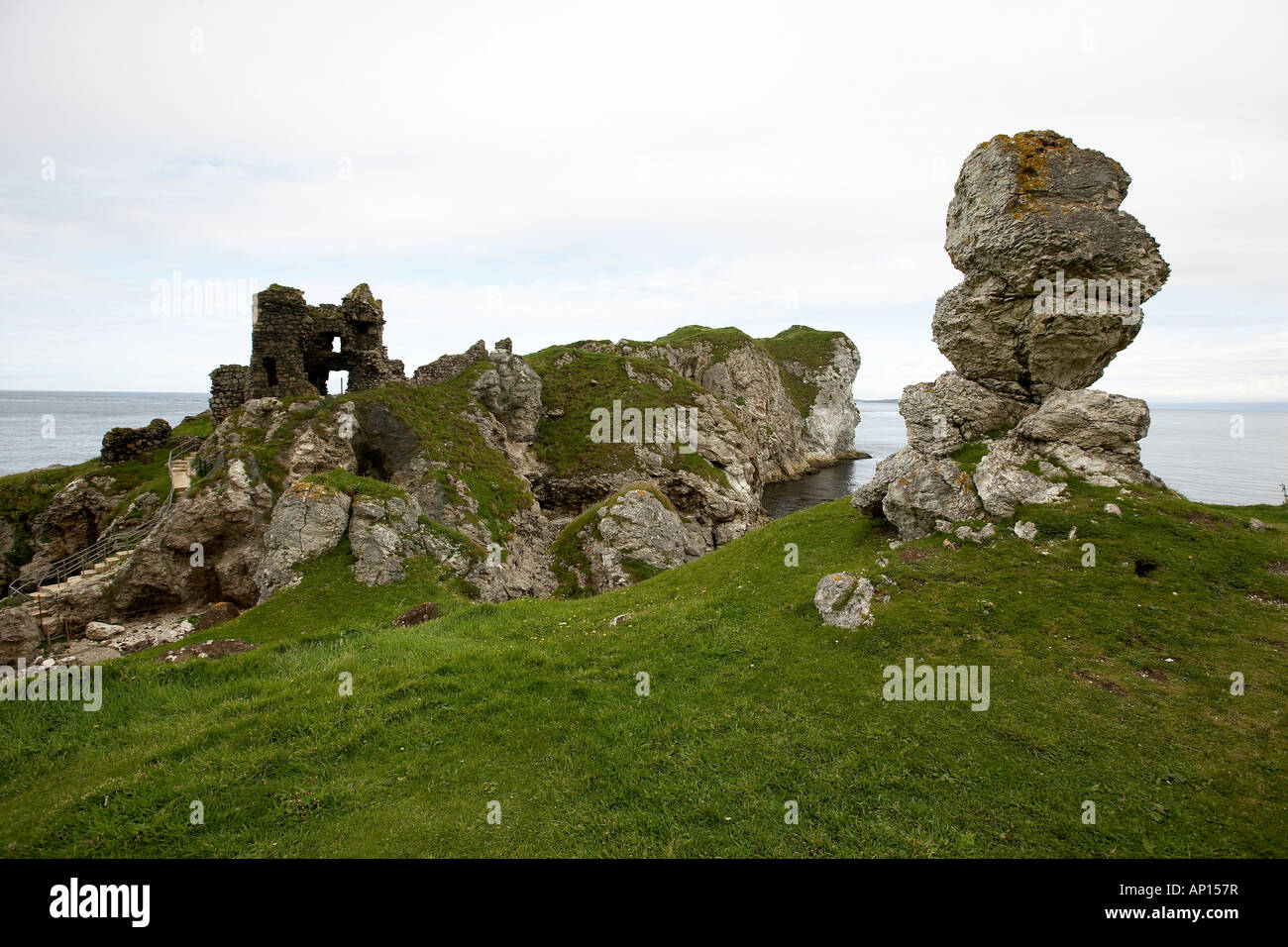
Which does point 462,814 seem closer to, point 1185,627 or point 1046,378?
point 1185,627

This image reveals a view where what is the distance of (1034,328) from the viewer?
56.3 ft

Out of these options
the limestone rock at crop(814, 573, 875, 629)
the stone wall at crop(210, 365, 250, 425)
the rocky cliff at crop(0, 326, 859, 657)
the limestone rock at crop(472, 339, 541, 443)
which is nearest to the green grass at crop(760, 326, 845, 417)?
the rocky cliff at crop(0, 326, 859, 657)

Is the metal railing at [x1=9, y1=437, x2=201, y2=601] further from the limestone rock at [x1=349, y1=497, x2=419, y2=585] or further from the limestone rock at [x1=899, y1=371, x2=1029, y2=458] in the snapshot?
the limestone rock at [x1=899, y1=371, x2=1029, y2=458]

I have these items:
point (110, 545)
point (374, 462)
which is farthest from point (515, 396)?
point (110, 545)

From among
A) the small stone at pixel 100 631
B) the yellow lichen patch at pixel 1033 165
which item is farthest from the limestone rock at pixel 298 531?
the yellow lichen patch at pixel 1033 165

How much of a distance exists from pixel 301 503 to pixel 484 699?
60.7 ft

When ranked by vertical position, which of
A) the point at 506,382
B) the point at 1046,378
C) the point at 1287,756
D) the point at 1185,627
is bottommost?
the point at 1287,756

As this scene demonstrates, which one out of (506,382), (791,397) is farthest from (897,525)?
(791,397)

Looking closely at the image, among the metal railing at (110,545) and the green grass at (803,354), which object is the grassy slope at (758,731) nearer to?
the metal railing at (110,545)

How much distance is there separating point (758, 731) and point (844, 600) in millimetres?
5141

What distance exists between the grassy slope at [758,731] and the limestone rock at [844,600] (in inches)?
17.0

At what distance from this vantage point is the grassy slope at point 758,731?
27.9 ft
